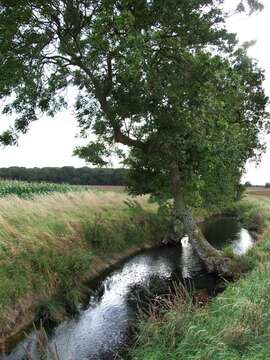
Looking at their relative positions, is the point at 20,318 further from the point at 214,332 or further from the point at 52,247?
the point at 214,332

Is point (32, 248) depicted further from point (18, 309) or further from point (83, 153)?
point (83, 153)

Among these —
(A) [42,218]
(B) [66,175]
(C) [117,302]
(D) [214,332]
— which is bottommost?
(C) [117,302]

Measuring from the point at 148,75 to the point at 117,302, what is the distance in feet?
30.4

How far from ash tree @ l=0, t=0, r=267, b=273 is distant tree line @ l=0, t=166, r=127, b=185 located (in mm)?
47859

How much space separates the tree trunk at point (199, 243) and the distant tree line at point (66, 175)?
4789 cm

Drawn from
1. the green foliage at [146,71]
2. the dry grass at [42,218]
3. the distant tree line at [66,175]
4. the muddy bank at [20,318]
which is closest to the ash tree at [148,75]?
the green foliage at [146,71]

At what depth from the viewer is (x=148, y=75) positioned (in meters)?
16.2

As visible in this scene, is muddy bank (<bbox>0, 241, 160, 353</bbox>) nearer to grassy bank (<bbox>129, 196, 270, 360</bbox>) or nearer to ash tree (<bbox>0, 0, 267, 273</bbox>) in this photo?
grassy bank (<bbox>129, 196, 270, 360</bbox>)

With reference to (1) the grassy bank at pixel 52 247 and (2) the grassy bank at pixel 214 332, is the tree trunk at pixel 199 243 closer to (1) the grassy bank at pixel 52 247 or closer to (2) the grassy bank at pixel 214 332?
(1) the grassy bank at pixel 52 247

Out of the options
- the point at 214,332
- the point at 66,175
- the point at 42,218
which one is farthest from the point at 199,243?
the point at 66,175

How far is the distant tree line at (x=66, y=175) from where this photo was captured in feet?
228

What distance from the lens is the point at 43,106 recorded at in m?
21.8

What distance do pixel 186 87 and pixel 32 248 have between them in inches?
364

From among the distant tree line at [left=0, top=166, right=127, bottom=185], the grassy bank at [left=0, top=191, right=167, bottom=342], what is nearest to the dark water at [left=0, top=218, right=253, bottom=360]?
the grassy bank at [left=0, top=191, right=167, bottom=342]
